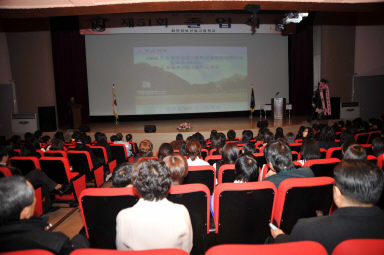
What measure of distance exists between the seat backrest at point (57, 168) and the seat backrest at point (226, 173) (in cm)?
209

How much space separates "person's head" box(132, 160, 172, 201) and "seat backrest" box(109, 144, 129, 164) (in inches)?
146

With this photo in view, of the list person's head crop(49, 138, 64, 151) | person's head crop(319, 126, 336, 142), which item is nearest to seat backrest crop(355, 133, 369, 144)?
person's head crop(319, 126, 336, 142)

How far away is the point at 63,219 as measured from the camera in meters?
3.24

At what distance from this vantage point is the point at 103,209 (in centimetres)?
183

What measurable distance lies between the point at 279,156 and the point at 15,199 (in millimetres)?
1851

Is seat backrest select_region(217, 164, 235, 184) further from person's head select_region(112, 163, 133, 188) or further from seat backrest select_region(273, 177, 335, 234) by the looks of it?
person's head select_region(112, 163, 133, 188)

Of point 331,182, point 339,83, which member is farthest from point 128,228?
point 339,83

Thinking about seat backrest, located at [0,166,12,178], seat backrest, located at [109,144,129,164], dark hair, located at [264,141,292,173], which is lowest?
seat backrest, located at [109,144,129,164]

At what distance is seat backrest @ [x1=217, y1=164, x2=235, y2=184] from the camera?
2613mm

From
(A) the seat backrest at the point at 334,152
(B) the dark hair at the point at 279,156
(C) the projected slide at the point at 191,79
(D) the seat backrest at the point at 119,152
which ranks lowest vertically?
(D) the seat backrest at the point at 119,152

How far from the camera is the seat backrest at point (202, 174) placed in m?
2.56

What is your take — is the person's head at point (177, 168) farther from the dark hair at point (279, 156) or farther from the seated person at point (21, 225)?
the seated person at point (21, 225)

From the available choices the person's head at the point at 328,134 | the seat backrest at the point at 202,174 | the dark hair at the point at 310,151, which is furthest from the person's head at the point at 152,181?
the person's head at the point at 328,134

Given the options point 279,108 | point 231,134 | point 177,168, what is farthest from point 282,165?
point 279,108
